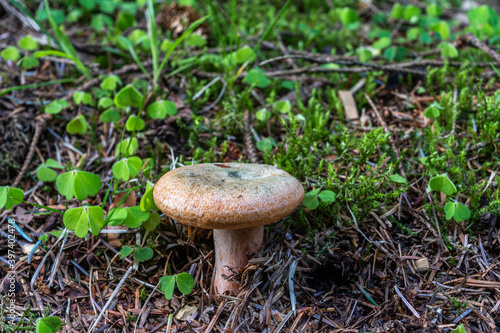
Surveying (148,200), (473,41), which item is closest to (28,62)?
(148,200)

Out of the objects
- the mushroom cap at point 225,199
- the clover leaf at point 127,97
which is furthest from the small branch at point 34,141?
the mushroom cap at point 225,199

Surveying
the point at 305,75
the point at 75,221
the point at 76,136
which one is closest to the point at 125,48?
the point at 76,136

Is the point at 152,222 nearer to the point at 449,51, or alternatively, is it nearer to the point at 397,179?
the point at 397,179

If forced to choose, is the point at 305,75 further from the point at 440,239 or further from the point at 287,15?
the point at 440,239

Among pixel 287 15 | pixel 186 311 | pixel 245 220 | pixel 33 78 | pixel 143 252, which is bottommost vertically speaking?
pixel 186 311

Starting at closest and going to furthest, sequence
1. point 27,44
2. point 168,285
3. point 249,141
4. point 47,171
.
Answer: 1. point 168,285
2. point 47,171
3. point 249,141
4. point 27,44

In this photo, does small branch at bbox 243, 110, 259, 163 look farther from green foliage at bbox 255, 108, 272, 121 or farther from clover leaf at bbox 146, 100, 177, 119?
clover leaf at bbox 146, 100, 177, 119

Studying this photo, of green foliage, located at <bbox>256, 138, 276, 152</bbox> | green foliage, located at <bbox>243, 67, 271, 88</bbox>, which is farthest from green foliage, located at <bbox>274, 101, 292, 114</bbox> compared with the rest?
green foliage, located at <bbox>256, 138, 276, 152</bbox>
